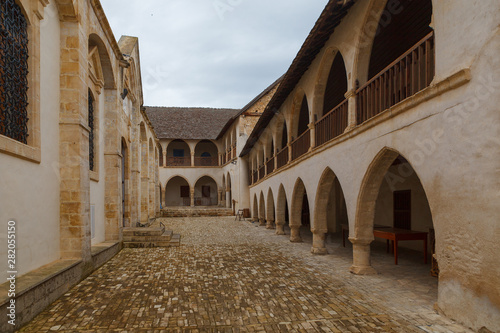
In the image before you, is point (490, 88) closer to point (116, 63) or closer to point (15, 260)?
point (15, 260)

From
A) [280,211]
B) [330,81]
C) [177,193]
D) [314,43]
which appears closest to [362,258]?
[314,43]

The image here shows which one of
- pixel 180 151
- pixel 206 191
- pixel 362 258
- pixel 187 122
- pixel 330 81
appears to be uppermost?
pixel 187 122

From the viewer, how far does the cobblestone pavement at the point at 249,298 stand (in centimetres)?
437

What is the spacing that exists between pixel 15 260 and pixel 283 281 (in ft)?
14.5

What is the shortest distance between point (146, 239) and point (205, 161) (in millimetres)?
22612

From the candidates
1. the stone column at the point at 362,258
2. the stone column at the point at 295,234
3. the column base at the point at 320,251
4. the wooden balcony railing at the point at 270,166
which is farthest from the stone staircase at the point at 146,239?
the wooden balcony railing at the point at 270,166

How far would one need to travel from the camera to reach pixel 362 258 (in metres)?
7.02

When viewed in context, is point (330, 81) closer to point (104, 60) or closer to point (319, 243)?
point (319, 243)

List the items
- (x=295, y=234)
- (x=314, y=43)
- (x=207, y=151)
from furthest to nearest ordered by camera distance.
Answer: (x=207, y=151), (x=295, y=234), (x=314, y=43)

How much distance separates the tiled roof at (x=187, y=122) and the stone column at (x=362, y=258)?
2542cm

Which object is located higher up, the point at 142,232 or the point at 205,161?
the point at 205,161

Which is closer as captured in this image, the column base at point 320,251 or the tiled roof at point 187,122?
the column base at point 320,251

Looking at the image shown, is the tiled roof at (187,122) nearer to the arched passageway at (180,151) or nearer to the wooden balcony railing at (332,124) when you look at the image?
the arched passageway at (180,151)

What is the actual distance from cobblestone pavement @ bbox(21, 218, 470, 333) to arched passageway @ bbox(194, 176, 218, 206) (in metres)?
25.6
